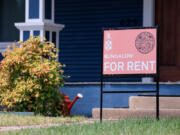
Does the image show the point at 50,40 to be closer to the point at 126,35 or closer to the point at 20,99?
the point at 20,99

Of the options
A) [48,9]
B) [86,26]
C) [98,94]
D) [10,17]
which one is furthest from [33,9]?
[10,17]

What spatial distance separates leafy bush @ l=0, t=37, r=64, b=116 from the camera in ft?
36.2

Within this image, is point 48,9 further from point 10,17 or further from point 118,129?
point 118,129

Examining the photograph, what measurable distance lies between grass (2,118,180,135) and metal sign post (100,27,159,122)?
937mm

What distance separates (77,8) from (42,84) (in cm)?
348

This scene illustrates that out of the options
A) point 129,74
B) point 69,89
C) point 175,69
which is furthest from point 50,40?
point 129,74

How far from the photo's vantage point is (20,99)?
36.0ft

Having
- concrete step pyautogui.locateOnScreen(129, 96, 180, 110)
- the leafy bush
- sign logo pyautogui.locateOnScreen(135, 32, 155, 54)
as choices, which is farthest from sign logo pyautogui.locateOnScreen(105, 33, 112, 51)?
the leafy bush

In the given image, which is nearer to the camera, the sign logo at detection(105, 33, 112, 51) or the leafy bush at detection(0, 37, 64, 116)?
the sign logo at detection(105, 33, 112, 51)

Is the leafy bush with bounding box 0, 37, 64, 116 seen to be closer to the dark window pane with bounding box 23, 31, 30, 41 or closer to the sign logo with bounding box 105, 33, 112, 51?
the dark window pane with bounding box 23, 31, 30, 41

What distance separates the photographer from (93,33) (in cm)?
1382

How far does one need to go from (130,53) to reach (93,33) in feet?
15.7

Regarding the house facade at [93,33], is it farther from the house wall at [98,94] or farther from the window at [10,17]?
the window at [10,17]

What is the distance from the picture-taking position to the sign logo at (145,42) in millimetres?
8930
